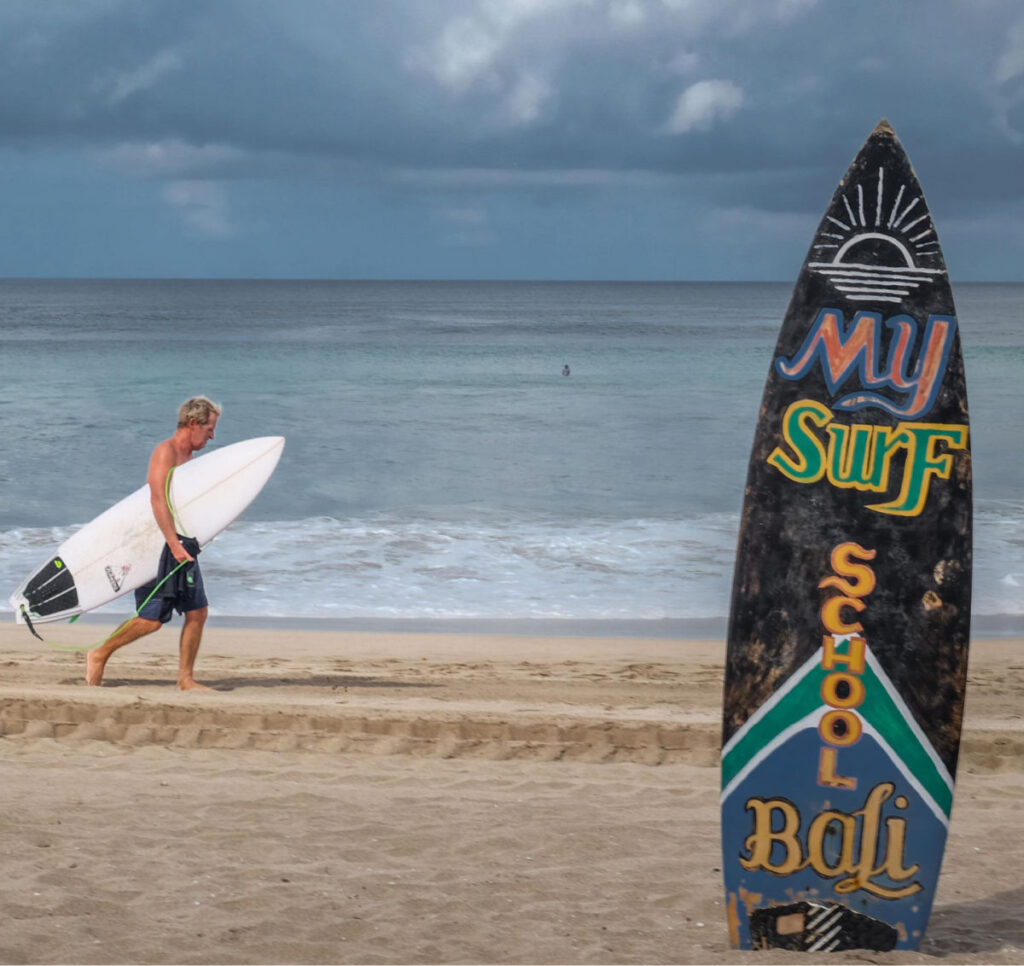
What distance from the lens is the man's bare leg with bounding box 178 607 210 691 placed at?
20.6ft

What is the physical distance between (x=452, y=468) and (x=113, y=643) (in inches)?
460

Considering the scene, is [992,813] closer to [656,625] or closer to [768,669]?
[768,669]

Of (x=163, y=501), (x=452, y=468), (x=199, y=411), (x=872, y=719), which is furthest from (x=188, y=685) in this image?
(x=452, y=468)

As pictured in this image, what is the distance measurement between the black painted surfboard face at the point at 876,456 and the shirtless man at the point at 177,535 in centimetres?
330

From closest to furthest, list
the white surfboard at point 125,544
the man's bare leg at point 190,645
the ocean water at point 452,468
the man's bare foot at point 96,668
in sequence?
the man's bare leg at point 190,645 → the man's bare foot at point 96,668 → the white surfboard at point 125,544 → the ocean water at point 452,468

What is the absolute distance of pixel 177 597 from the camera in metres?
6.19

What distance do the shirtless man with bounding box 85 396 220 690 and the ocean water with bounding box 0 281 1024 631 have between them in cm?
279

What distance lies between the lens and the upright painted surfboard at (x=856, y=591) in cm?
343

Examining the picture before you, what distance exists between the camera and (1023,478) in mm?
16828

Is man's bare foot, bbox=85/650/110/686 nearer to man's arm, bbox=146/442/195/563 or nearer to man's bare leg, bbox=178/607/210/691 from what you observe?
man's bare leg, bbox=178/607/210/691

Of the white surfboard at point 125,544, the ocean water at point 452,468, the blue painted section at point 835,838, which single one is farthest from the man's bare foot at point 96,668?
the blue painted section at point 835,838

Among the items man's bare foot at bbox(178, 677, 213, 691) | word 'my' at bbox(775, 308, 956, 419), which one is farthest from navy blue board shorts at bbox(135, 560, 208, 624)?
word 'my' at bbox(775, 308, 956, 419)

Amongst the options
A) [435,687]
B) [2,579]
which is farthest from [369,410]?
[435,687]

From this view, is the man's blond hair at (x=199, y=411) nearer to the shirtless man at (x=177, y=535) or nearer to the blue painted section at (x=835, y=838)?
the shirtless man at (x=177, y=535)
